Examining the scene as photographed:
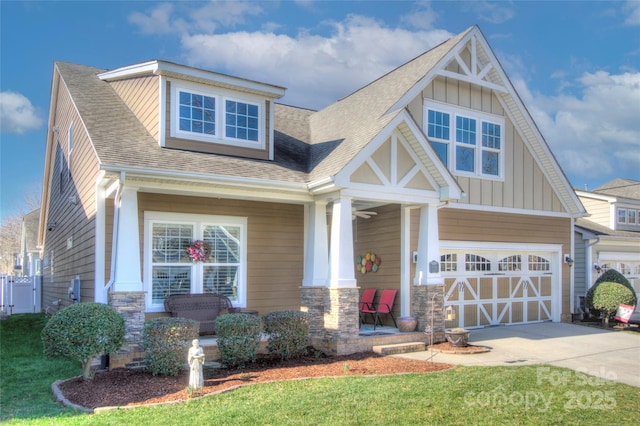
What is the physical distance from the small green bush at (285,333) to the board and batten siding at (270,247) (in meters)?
2.25

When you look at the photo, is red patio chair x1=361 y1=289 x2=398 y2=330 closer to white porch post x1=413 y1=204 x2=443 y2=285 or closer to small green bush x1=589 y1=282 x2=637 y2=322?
white porch post x1=413 y1=204 x2=443 y2=285

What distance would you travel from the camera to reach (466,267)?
13.1 meters

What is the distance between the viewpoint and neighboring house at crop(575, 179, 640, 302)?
16.1 metres

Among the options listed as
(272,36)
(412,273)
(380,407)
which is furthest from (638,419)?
(272,36)

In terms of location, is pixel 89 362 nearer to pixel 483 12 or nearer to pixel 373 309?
pixel 373 309

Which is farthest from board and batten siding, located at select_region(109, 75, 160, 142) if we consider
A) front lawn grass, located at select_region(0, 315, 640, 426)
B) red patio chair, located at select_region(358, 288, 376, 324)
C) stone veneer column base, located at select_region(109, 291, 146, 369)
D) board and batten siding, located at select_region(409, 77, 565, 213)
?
red patio chair, located at select_region(358, 288, 376, 324)

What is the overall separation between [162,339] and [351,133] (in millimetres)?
5988

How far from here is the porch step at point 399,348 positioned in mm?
9578

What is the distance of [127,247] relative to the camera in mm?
8602

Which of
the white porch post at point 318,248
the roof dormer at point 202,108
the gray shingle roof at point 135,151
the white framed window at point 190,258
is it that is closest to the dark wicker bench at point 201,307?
the white framed window at point 190,258

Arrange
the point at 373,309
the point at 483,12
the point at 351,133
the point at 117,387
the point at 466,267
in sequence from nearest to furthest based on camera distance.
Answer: the point at 117,387, the point at 351,133, the point at 373,309, the point at 466,267, the point at 483,12

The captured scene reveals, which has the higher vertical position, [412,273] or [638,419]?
[412,273]

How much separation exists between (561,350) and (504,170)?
5.37 meters

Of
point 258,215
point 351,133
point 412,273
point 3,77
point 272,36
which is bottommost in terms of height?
point 412,273
